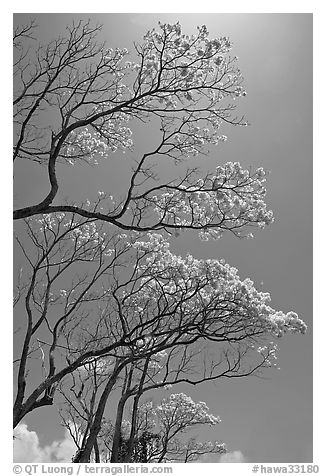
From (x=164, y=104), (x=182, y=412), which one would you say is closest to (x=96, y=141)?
(x=164, y=104)

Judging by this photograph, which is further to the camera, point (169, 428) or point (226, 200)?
point (169, 428)

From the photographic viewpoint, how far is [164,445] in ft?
46.3

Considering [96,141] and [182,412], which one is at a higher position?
[96,141]

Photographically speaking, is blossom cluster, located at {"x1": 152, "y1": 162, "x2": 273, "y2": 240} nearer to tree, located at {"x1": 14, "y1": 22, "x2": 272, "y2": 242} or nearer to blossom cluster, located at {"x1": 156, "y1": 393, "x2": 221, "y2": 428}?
tree, located at {"x1": 14, "y1": 22, "x2": 272, "y2": 242}

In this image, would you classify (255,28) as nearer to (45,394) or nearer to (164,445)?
(45,394)

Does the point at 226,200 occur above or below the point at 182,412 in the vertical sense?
above

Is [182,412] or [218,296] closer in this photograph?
[218,296]

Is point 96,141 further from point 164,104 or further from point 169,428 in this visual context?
point 169,428

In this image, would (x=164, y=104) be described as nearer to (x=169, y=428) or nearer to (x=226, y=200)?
(x=226, y=200)

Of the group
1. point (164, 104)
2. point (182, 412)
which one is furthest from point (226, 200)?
point (182, 412)

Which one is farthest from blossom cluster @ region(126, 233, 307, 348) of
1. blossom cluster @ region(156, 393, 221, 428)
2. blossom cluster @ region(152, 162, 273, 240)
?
blossom cluster @ region(156, 393, 221, 428)

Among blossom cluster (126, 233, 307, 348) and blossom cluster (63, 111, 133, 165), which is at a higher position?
blossom cluster (63, 111, 133, 165)
